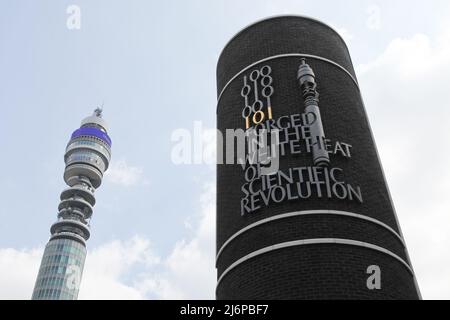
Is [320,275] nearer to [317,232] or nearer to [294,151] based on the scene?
[317,232]

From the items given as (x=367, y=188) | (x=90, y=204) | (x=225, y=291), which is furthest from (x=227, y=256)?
(x=90, y=204)

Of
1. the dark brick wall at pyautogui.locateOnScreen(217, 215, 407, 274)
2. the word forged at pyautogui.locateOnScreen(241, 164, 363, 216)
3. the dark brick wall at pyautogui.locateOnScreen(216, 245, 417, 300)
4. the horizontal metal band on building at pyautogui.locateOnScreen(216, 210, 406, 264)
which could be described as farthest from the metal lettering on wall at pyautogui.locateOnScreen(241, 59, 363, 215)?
the dark brick wall at pyautogui.locateOnScreen(216, 245, 417, 300)

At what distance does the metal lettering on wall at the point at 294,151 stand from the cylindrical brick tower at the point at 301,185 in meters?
0.04

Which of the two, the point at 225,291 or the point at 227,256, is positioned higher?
the point at 227,256

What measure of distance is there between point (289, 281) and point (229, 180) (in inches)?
230

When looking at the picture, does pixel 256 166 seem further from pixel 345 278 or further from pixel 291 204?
pixel 345 278

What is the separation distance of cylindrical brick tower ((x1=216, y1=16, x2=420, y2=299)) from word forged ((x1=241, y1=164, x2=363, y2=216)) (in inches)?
1.6

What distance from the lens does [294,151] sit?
17.3 meters

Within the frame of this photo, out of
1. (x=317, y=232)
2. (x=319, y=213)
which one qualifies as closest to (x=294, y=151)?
(x=319, y=213)

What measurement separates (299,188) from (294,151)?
176 cm

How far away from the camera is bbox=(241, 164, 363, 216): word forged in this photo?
16141 mm

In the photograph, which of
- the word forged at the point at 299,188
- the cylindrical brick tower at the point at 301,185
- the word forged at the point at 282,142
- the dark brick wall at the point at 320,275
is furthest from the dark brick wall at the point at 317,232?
the word forged at the point at 282,142

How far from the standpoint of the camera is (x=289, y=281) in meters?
14.4

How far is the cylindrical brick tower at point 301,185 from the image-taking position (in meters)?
14.7
